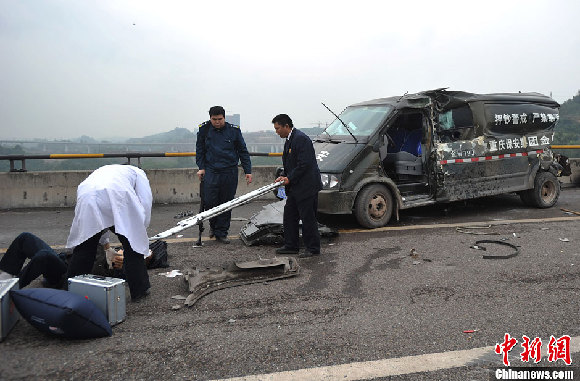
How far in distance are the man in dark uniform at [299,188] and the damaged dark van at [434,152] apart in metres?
1.03

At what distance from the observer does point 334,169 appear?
6.73 meters

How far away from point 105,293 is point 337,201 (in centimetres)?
378

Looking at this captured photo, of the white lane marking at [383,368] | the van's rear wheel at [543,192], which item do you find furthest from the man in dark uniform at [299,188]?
the van's rear wheel at [543,192]

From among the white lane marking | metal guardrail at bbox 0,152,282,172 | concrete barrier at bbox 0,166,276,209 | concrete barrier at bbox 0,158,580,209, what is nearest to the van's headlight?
the white lane marking

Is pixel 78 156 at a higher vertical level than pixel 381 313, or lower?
higher

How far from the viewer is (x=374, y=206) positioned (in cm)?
693

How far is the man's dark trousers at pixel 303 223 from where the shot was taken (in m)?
5.61

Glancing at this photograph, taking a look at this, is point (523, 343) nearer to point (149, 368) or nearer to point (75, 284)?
point (149, 368)

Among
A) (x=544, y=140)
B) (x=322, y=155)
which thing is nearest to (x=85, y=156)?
(x=322, y=155)

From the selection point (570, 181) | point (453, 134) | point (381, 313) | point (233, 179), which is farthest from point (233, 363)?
point (570, 181)

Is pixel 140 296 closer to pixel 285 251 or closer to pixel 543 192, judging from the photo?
pixel 285 251

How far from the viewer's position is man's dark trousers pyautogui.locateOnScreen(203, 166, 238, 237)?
6348 mm

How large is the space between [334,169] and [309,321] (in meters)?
3.40

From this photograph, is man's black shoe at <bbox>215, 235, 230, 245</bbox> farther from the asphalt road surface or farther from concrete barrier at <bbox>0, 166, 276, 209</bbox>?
concrete barrier at <bbox>0, 166, 276, 209</bbox>
